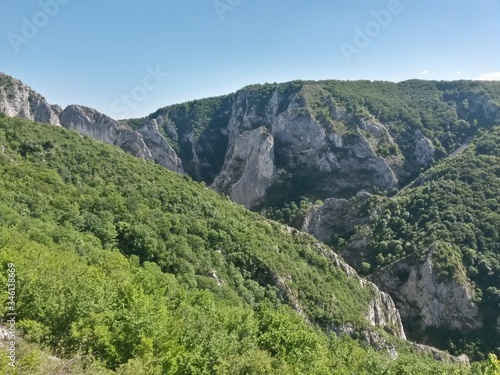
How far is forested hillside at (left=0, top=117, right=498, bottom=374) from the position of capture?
18.5 meters

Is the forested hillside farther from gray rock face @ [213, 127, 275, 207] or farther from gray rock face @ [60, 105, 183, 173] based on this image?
gray rock face @ [60, 105, 183, 173]

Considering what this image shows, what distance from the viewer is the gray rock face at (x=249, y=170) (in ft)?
470

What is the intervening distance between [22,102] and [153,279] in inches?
5476

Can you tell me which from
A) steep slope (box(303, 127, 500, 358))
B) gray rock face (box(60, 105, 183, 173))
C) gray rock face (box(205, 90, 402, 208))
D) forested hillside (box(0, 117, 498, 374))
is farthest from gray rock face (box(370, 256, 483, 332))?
gray rock face (box(60, 105, 183, 173))

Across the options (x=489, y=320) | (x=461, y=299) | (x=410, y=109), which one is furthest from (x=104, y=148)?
(x=410, y=109)

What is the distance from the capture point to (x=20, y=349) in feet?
46.8

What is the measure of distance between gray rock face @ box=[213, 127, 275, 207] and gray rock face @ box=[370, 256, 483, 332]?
211 feet

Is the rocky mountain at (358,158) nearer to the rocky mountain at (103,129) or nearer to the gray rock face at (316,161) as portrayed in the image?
the gray rock face at (316,161)

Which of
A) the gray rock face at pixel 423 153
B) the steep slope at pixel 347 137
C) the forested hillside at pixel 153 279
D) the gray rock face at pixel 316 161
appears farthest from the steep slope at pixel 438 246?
the steep slope at pixel 347 137

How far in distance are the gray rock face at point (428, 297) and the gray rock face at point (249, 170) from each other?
211ft

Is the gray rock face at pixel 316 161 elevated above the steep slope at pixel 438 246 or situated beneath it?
elevated above

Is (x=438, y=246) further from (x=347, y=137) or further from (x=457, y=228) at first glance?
(x=347, y=137)

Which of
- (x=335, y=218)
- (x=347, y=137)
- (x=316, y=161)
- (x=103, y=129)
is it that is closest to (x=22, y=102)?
(x=103, y=129)

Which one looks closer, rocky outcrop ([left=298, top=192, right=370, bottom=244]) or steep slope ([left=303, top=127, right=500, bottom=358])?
steep slope ([left=303, top=127, right=500, bottom=358])
